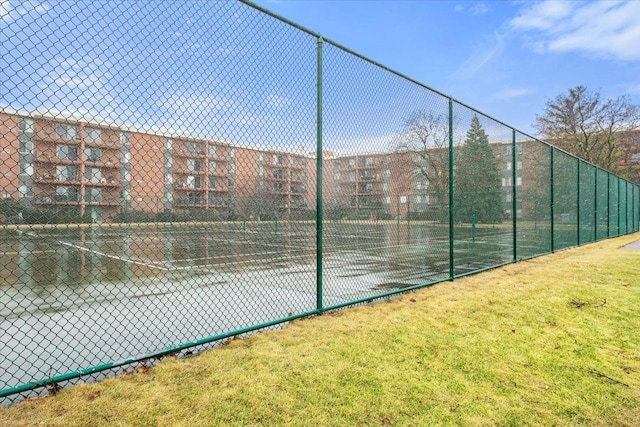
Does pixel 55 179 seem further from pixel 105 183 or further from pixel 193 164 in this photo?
pixel 193 164

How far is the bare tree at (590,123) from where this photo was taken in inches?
1104

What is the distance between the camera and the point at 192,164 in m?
3.16

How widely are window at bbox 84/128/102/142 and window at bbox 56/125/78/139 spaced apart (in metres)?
0.07

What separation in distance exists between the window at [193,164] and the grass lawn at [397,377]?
152 cm

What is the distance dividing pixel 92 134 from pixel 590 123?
35.4 meters

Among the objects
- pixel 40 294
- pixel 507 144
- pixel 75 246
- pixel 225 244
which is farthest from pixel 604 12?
pixel 75 246

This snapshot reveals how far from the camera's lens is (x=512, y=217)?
811 cm

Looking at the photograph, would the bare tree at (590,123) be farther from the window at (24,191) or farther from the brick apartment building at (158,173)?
the window at (24,191)

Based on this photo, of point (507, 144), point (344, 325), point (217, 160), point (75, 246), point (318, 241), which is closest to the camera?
point (217, 160)

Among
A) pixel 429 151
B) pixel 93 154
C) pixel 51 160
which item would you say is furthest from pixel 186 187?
pixel 429 151

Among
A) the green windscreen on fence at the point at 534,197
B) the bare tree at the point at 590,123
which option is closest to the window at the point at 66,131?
the green windscreen on fence at the point at 534,197

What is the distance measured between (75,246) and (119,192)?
11050 mm

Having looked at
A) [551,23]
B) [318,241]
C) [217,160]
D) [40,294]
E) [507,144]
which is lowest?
[40,294]

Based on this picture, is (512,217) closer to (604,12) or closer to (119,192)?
(119,192)
